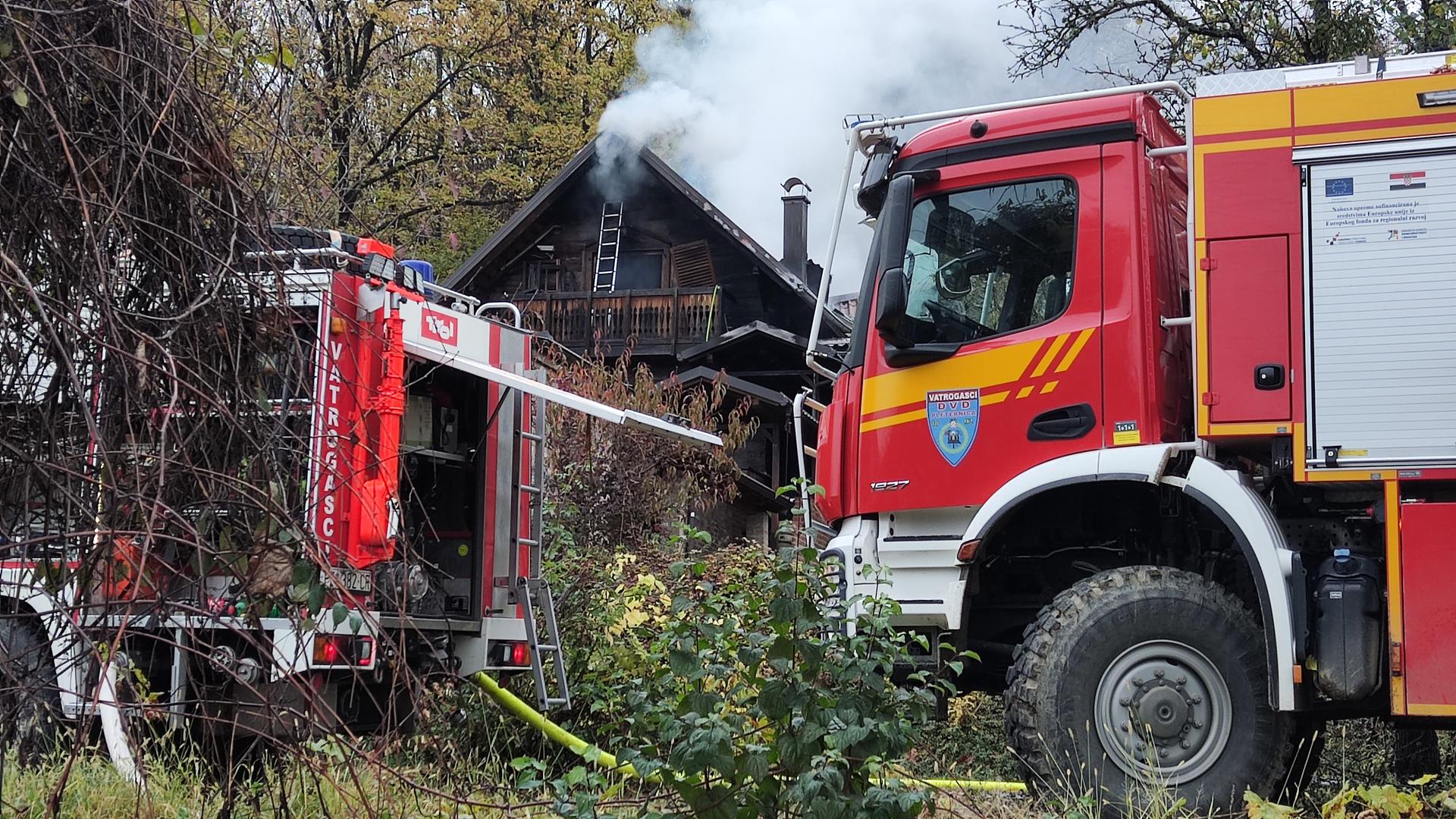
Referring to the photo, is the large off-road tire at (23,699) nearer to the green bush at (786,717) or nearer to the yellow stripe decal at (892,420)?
the green bush at (786,717)

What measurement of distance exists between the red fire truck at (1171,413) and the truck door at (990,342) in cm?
1

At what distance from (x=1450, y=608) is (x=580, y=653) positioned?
5.06 meters

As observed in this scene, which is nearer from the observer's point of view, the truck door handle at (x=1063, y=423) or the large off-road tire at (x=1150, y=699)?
the large off-road tire at (x=1150, y=699)

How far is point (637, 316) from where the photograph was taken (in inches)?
1045

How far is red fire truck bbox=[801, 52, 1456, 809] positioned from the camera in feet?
18.3

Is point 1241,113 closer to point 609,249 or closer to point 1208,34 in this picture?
point 1208,34

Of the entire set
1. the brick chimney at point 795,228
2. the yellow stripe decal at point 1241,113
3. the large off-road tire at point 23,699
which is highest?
the brick chimney at point 795,228

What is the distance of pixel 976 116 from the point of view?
271 inches

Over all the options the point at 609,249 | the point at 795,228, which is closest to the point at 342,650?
the point at 609,249

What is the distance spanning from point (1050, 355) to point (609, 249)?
2101 cm

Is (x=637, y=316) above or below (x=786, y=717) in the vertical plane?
above

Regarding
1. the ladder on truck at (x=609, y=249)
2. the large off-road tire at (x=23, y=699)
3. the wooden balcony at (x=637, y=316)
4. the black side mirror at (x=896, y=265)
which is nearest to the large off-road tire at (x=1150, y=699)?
the black side mirror at (x=896, y=265)

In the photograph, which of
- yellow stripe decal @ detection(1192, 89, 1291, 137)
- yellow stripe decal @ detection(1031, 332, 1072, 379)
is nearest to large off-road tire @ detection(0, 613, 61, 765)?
yellow stripe decal @ detection(1031, 332, 1072, 379)

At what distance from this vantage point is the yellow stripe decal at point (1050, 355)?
6391 millimetres
